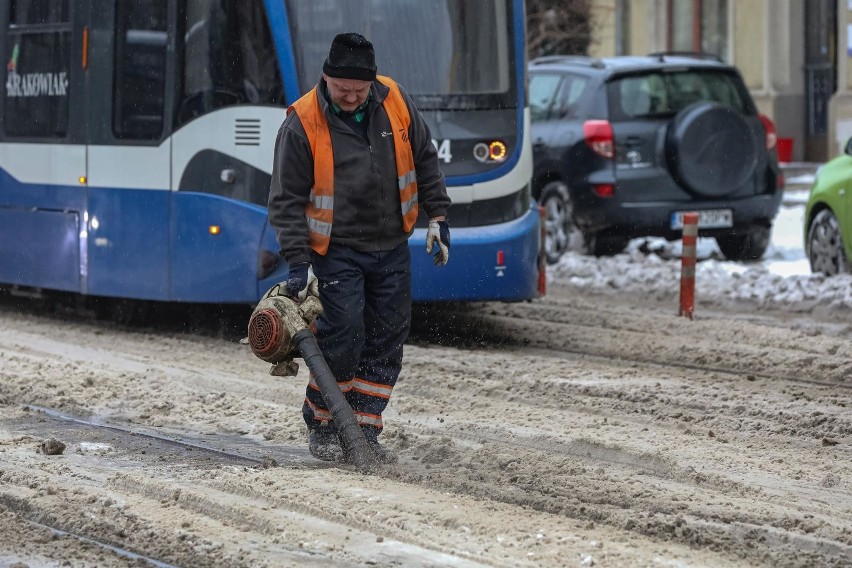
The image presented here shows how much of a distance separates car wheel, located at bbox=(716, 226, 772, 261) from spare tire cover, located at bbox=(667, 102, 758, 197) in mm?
840

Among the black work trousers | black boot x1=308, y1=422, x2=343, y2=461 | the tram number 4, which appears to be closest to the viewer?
the black work trousers

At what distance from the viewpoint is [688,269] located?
1258 cm

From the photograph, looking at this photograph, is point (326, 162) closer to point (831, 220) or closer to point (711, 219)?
point (831, 220)

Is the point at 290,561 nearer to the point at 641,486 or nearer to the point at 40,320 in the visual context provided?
the point at 641,486

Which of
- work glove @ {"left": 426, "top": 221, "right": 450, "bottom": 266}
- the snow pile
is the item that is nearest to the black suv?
the snow pile

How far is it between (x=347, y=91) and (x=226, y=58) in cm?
412

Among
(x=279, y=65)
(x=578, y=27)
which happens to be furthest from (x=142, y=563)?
(x=578, y=27)

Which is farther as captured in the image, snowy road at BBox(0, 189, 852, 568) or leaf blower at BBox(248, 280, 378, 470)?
leaf blower at BBox(248, 280, 378, 470)

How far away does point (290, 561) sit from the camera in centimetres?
589

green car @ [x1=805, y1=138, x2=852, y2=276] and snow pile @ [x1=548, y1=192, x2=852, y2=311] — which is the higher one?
green car @ [x1=805, y1=138, x2=852, y2=276]

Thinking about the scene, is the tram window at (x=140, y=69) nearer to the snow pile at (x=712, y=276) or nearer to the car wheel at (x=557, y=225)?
the snow pile at (x=712, y=276)

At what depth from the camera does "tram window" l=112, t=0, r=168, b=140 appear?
1162 centimetres

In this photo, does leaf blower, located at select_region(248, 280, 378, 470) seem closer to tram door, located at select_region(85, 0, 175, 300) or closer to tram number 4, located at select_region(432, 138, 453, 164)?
tram number 4, located at select_region(432, 138, 453, 164)

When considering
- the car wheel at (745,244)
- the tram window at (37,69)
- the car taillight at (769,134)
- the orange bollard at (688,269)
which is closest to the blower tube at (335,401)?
the tram window at (37,69)
